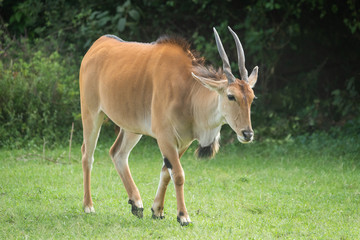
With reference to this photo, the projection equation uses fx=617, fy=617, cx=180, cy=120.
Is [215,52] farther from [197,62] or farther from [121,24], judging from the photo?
[197,62]

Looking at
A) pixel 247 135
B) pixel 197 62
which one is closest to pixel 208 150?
pixel 247 135

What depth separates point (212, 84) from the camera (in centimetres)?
503

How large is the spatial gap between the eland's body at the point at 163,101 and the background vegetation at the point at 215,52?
Result: 348 centimetres

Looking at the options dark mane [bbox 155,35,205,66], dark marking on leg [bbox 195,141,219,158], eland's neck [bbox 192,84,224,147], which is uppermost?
dark mane [bbox 155,35,205,66]

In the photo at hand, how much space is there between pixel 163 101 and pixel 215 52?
4777 millimetres

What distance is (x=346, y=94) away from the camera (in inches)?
Result: 407

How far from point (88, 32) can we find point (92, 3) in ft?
2.34

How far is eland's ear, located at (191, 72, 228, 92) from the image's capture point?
5.01 m

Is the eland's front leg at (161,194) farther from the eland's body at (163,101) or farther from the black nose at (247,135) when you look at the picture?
the black nose at (247,135)

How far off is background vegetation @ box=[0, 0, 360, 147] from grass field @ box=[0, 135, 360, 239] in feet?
2.54

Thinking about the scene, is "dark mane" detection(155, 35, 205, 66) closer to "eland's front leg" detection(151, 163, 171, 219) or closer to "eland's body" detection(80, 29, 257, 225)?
"eland's body" detection(80, 29, 257, 225)

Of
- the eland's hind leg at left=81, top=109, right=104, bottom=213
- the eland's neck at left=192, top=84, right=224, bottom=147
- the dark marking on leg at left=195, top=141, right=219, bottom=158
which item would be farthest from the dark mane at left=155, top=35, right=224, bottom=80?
the eland's hind leg at left=81, top=109, right=104, bottom=213

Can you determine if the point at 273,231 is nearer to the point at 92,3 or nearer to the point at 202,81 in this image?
the point at 202,81

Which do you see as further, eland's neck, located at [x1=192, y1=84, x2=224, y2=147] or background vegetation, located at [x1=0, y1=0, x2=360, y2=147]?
background vegetation, located at [x1=0, y1=0, x2=360, y2=147]
